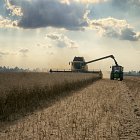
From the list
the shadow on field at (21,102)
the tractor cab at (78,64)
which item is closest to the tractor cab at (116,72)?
the tractor cab at (78,64)

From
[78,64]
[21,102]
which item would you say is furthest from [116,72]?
[21,102]

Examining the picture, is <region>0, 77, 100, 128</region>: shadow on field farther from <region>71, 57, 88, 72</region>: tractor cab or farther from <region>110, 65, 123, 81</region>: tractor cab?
<region>71, 57, 88, 72</region>: tractor cab

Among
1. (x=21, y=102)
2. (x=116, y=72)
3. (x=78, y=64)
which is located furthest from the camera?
(x=78, y=64)

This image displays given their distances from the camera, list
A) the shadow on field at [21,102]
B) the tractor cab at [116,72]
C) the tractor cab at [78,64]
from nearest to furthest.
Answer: the shadow on field at [21,102], the tractor cab at [116,72], the tractor cab at [78,64]

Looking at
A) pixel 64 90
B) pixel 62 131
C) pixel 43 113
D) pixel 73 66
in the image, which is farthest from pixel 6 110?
pixel 73 66

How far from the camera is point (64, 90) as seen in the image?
29.5 meters

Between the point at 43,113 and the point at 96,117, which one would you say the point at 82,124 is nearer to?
the point at 96,117

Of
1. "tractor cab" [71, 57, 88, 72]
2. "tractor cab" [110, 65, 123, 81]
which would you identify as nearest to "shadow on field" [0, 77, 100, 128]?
"tractor cab" [110, 65, 123, 81]

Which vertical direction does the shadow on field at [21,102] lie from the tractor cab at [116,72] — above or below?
below

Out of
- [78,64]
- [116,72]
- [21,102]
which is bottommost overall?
[21,102]

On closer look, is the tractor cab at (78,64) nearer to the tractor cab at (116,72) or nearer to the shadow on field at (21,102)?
the tractor cab at (116,72)

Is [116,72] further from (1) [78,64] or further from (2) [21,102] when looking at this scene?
(2) [21,102]

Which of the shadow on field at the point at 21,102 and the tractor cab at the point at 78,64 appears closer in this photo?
the shadow on field at the point at 21,102

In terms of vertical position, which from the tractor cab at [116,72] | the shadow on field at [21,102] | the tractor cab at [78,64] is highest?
the tractor cab at [78,64]
